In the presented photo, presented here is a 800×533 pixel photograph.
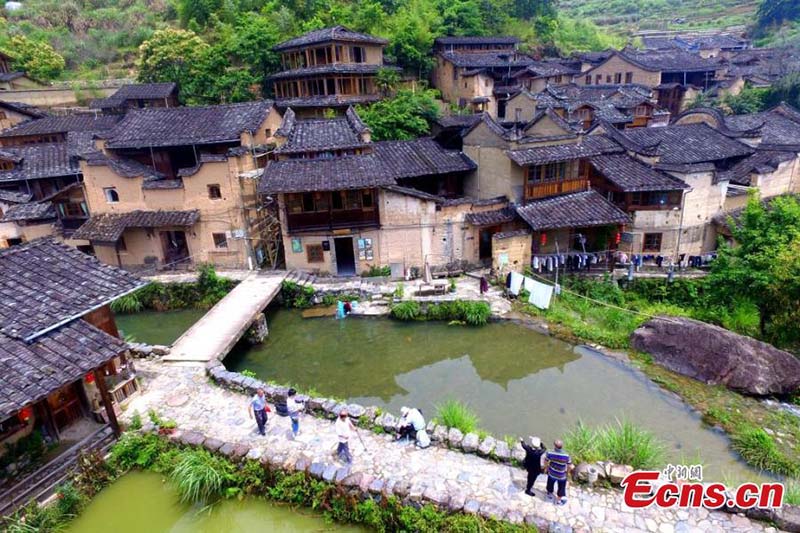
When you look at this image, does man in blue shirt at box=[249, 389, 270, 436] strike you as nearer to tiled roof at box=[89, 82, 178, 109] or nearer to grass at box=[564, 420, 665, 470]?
grass at box=[564, 420, 665, 470]

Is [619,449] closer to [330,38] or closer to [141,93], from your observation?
[330,38]

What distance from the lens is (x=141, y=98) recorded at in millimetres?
41469

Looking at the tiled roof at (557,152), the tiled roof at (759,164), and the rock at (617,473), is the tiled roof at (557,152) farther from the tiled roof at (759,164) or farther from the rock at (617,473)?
the rock at (617,473)

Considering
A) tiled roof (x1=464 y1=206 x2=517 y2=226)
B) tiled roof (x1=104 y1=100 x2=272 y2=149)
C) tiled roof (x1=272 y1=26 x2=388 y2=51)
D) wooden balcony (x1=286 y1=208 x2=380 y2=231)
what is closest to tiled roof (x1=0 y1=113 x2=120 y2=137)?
tiled roof (x1=104 y1=100 x2=272 y2=149)

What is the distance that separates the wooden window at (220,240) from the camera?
2839 centimetres

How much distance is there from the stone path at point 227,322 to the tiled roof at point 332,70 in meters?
18.1

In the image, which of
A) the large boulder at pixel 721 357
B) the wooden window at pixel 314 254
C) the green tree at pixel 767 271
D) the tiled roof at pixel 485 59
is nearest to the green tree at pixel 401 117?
the tiled roof at pixel 485 59

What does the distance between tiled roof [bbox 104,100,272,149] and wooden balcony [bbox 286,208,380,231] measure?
732 cm

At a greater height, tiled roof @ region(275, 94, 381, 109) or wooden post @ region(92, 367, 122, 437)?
tiled roof @ region(275, 94, 381, 109)

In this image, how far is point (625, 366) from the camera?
19453 millimetres

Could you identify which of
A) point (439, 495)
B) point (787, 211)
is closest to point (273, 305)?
point (439, 495)

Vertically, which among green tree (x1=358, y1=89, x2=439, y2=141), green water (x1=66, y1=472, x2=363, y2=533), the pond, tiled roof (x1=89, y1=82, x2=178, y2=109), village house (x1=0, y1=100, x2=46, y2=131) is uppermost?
tiled roof (x1=89, y1=82, x2=178, y2=109)

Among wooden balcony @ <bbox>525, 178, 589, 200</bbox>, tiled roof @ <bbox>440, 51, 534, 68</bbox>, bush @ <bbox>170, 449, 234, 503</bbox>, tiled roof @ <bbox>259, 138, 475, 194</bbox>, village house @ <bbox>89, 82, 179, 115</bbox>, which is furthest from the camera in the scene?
tiled roof @ <bbox>440, 51, 534, 68</bbox>

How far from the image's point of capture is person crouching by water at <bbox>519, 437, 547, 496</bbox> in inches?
451
